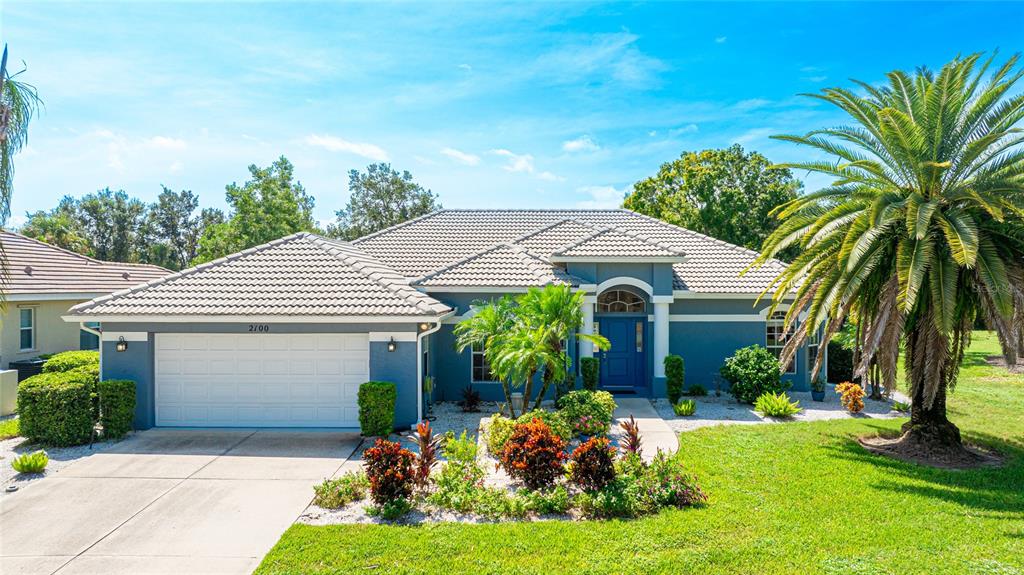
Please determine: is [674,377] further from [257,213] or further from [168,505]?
[257,213]

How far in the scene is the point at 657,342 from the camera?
48.4ft

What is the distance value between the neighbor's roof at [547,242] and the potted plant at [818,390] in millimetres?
2891

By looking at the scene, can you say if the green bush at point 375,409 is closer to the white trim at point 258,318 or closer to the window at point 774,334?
the white trim at point 258,318

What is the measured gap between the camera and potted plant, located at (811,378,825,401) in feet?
47.6

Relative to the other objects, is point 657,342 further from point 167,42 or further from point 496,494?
point 167,42

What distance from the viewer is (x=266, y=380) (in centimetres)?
1163

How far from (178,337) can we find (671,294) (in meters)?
12.1

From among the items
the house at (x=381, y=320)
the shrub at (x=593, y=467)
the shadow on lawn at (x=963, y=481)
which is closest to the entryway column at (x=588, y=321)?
the house at (x=381, y=320)

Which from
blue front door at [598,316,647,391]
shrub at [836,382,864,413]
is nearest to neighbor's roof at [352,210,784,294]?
blue front door at [598,316,647,391]

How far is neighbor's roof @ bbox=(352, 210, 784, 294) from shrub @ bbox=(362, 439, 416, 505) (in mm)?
7854

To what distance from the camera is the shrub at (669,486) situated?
295 inches

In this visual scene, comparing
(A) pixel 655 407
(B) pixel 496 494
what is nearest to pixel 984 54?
(A) pixel 655 407

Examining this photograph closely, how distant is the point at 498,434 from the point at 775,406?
716 centimetres

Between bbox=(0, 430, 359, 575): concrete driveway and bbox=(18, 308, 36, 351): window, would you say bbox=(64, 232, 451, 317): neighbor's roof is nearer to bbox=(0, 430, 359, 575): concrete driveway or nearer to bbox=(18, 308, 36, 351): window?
bbox=(0, 430, 359, 575): concrete driveway
